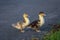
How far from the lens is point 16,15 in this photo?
2145mm

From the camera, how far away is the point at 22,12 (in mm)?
2145

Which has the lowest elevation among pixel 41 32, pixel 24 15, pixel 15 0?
pixel 41 32

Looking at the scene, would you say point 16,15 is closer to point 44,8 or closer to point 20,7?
point 20,7

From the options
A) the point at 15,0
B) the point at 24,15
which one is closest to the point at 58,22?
the point at 24,15

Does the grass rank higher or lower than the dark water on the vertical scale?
lower

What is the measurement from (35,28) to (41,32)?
0.24ft

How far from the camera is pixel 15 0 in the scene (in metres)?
2.16

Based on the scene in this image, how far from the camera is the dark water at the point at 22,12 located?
7.02 ft

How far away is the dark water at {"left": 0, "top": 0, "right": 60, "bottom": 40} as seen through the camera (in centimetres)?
214

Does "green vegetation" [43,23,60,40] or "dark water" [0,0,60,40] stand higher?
"dark water" [0,0,60,40]

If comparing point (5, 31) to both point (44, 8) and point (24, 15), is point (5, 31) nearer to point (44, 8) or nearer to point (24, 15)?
point (24, 15)

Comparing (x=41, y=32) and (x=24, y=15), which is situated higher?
(x=24, y=15)

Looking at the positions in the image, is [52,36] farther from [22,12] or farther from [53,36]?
[22,12]

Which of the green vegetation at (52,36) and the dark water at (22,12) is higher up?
the dark water at (22,12)
